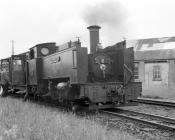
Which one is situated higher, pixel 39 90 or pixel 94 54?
pixel 94 54

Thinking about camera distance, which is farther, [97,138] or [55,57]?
[55,57]

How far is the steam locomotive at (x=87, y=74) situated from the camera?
29.1 feet

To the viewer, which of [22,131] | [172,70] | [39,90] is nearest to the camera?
[22,131]

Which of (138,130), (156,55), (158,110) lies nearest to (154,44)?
(156,55)

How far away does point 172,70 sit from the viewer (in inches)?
737

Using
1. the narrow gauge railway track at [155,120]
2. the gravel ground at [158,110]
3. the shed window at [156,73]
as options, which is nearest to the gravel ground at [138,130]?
the narrow gauge railway track at [155,120]

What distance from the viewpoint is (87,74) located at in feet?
29.6

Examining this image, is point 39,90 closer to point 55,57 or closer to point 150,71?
point 55,57

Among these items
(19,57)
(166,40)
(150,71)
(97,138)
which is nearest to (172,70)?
(150,71)

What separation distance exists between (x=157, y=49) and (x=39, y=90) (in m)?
12.2

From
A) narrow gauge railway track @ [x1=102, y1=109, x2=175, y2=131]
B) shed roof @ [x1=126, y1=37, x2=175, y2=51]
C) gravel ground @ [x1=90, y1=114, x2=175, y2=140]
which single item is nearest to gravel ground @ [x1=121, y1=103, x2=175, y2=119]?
narrow gauge railway track @ [x1=102, y1=109, x2=175, y2=131]

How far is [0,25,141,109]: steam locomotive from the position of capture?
8.88 metres

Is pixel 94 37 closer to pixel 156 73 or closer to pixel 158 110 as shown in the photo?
pixel 158 110

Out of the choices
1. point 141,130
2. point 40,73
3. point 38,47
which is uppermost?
point 38,47
